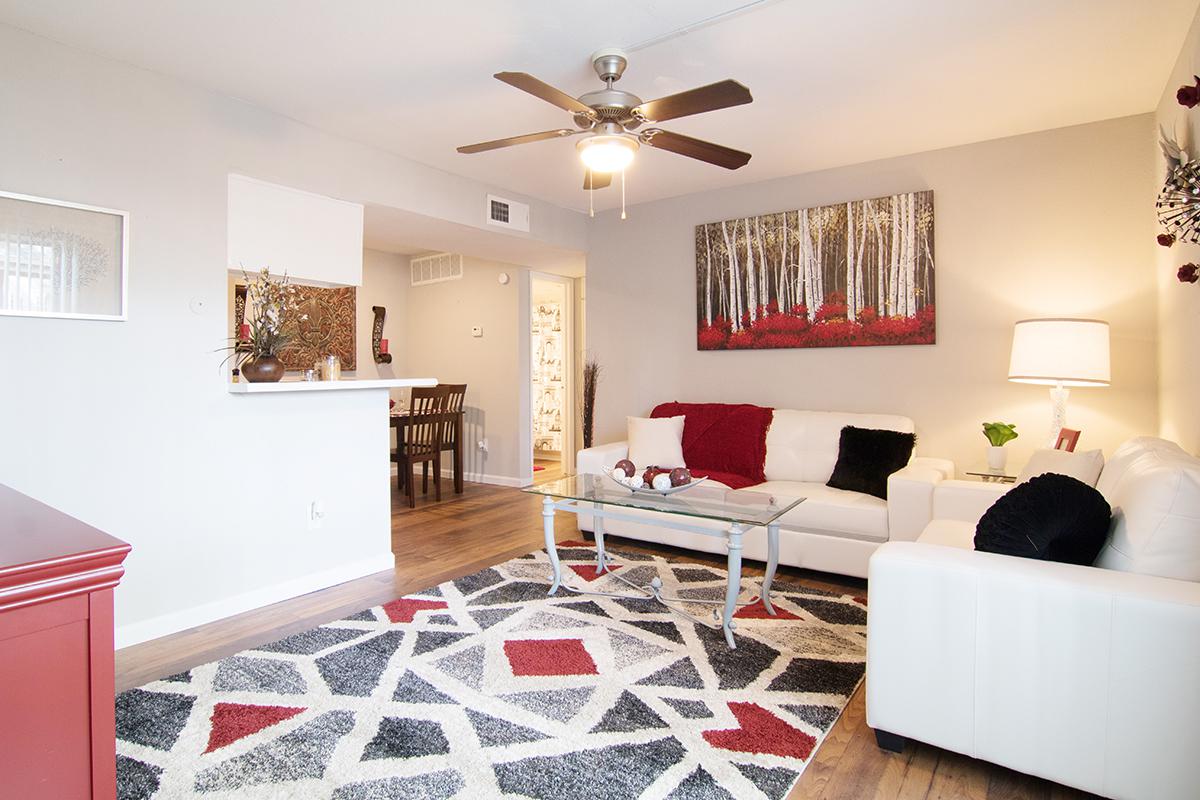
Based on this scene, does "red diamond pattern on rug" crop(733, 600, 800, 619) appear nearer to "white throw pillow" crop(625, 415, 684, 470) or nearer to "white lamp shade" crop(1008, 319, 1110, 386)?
"white throw pillow" crop(625, 415, 684, 470)

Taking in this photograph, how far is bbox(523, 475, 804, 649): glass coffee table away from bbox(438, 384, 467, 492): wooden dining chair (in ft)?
8.34

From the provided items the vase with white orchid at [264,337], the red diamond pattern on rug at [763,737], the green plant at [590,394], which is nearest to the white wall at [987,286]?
the green plant at [590,394]

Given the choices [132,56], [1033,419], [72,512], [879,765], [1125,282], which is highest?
[132,56]

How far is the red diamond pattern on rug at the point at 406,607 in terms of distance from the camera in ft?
9.51

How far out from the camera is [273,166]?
323 cm

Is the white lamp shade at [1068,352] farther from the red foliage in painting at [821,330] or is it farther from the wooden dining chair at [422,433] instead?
the wooden dining chair at [422,433]

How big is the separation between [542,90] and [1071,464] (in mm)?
2511

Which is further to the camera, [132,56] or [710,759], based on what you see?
[132,56]

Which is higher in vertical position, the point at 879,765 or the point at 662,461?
the point at 662,461

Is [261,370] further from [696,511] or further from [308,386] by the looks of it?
[696,511]

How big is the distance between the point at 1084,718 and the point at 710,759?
3.07 ft

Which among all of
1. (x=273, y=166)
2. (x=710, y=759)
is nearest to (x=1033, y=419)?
(x=710, y=759)

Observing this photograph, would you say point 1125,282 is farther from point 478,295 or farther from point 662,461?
point 478,295

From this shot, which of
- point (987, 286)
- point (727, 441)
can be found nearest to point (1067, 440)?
point (987, 286)
